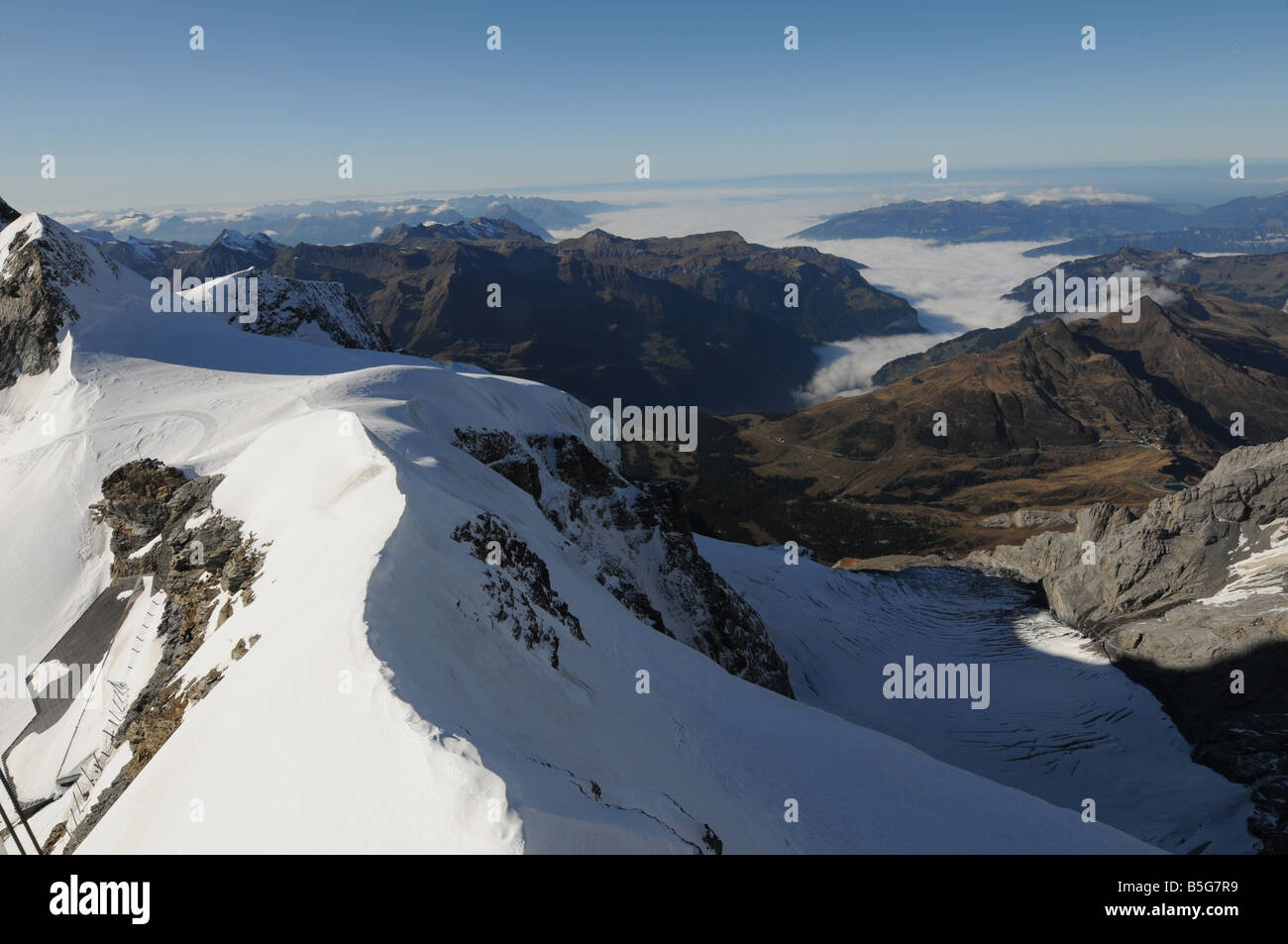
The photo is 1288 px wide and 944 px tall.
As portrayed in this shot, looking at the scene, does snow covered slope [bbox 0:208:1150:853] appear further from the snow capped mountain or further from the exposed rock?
the exposed rock

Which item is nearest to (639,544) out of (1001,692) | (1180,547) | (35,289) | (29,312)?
(1001,692)

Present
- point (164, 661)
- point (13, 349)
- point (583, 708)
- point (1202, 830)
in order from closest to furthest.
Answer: point (583, 708), point (164, 661), point (1202, 830), point (13, 349)

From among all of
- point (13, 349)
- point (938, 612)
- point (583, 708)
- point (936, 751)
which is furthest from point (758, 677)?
point (13, 349)

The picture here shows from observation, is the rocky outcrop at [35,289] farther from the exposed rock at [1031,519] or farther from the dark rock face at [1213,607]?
the exposed rock at [1031,519]

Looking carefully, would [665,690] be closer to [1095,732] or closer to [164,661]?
[164,661]

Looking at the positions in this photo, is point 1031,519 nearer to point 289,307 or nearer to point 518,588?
point 518,588

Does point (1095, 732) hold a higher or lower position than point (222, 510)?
lower

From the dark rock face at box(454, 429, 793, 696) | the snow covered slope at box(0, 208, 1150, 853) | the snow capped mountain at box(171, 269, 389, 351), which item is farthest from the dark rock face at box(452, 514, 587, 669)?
the snow capped mountain at box(171, 269, 389, 351)
